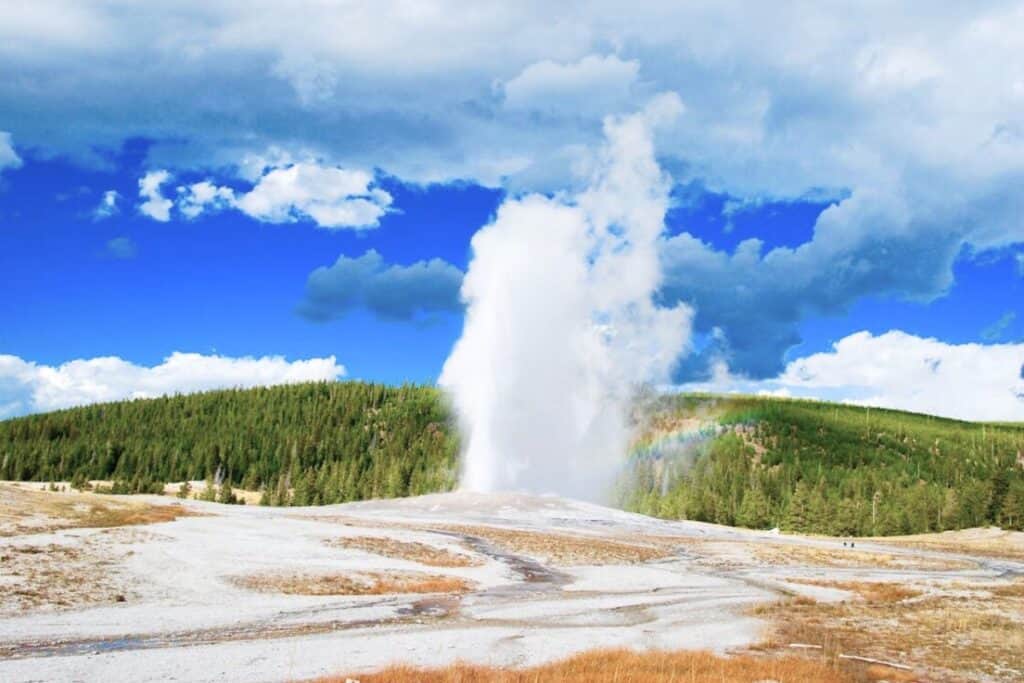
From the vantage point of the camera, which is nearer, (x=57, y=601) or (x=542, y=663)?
(x=542, y=663)

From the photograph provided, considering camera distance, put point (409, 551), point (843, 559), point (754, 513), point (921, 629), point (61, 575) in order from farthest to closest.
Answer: point (754, 513)
point (843, 559)
point (409, 551)
point (61, 575)
point (921, 629)

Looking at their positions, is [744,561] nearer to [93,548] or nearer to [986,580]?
[986,580]

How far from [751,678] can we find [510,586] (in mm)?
23744

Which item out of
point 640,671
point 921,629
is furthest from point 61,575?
point 921,629

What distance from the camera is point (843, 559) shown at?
245ft

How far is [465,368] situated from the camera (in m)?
130

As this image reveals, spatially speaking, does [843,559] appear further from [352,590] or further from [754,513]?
[754,513]

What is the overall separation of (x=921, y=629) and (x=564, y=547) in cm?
3698

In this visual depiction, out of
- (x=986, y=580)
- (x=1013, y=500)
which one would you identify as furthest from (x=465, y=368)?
(x=1013, y=500)

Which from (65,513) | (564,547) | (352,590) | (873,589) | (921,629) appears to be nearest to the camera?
(921,629)

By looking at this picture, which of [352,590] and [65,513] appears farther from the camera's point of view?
[65,513]

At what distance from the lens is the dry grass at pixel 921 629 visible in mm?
25719

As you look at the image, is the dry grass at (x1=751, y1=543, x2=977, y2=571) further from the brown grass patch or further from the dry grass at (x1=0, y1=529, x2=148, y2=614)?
the dry grass at (x1=0, y1=529, x2=148, y2=614)

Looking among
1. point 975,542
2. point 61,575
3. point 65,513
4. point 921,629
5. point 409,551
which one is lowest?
point 61,575
